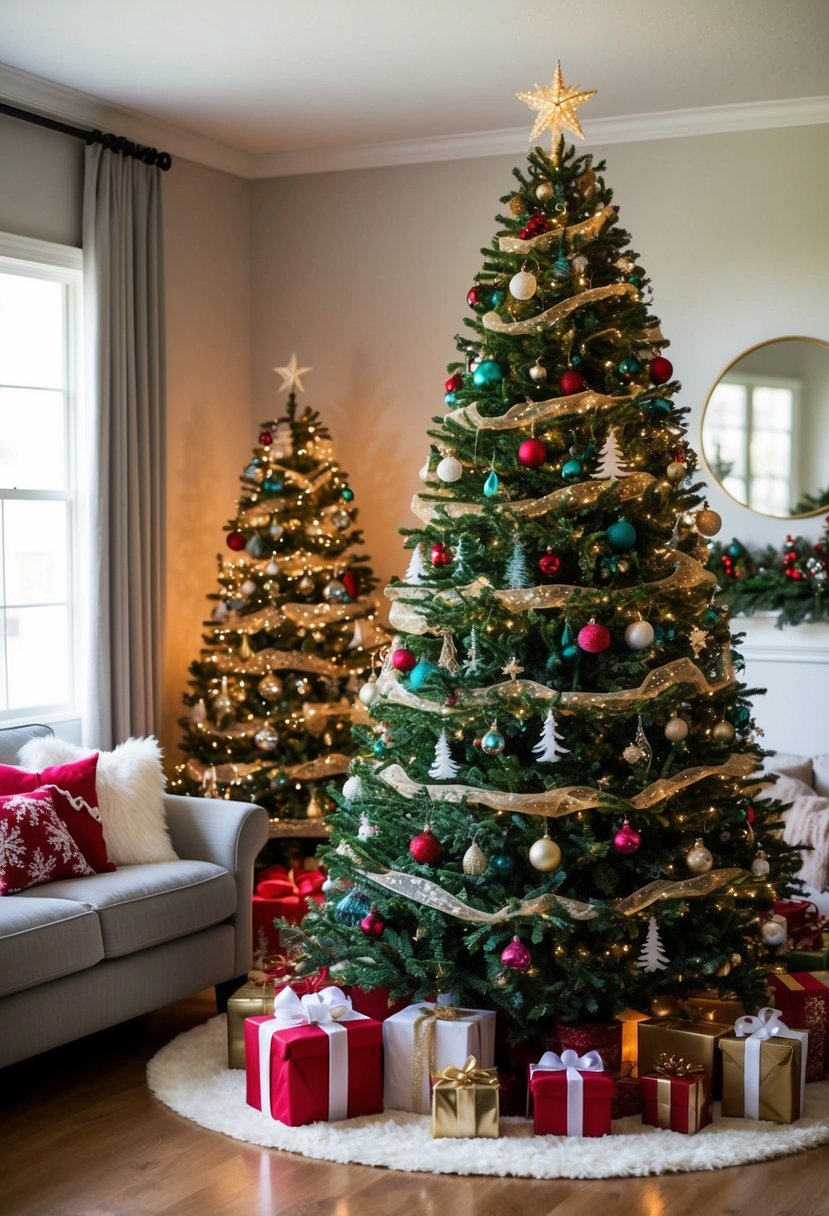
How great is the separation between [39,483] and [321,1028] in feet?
8.38

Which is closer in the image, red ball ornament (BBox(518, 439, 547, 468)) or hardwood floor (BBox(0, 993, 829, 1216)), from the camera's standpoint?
hardwood floor (BBox(0, 993, 829, 1216))

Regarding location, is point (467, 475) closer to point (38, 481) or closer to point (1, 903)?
point (1, 903)

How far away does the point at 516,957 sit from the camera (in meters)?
3.44

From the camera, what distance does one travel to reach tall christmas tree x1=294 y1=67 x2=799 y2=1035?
3.53 meters

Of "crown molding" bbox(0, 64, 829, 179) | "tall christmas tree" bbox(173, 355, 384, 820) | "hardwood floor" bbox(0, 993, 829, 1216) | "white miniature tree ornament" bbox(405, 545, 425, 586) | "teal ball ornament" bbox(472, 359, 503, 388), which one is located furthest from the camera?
"tall christmas tree" bbox(173, 355, 384, 820)

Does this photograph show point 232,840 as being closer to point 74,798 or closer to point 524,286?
point 74,798

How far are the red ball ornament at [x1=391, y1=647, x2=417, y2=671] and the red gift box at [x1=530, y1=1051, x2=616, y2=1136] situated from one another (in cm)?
107

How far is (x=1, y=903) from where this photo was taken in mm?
3717

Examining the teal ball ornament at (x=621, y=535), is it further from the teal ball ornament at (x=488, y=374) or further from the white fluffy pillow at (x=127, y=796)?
the white fluffy pillow at (x=127, y=796)

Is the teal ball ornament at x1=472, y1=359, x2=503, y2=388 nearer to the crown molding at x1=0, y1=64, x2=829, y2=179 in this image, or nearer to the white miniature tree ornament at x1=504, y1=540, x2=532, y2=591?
the white miniature tree ornament at x1=504, y1=540, x2=532, y2=591

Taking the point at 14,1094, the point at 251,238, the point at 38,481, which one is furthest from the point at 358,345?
the point at 14,1094

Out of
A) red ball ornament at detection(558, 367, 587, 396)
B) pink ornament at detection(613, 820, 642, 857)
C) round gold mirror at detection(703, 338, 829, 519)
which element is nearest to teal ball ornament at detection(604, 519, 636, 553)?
red ball ornament at detection(558, 367, 587, 396)

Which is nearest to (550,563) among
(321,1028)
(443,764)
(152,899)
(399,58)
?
(443,764)

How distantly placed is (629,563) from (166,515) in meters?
2.47
